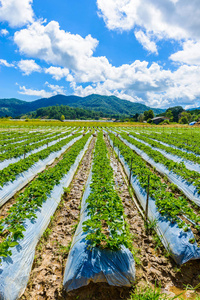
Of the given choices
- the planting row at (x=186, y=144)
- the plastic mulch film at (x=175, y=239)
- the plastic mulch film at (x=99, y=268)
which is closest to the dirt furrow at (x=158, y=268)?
the plastic mulch film at (x=175, y=239)

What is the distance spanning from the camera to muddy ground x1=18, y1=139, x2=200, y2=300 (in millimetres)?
3119

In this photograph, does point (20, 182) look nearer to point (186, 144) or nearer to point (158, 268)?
point (158, 268)

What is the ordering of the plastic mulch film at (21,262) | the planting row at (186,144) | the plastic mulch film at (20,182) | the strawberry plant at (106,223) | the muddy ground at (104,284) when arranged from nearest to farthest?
1. the plastic mulch film at (21,262)
2. the muddy ground at (104,284)
3. the strawberry plant at (106,223)
4. the plastic mulch film at (20,182)
5. the planting row at (186,144)

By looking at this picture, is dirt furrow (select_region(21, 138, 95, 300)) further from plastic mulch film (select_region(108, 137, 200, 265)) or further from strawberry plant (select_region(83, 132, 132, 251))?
plastic mulch film (select_region(108, 137, 200, 265))

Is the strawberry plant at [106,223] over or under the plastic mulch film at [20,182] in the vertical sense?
over

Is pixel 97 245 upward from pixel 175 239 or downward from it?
upward

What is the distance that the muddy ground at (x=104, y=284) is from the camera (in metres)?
3.12

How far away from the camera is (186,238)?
3.77 m

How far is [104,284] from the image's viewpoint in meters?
3.26

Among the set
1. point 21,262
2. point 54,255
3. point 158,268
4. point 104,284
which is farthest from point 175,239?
point 21,262

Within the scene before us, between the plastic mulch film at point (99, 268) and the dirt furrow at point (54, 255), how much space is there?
49cm

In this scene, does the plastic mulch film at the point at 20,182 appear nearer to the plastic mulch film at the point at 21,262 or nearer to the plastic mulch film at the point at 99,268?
the plastic mulch film at the point at 21,262

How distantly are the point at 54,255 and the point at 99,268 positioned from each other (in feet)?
5.41

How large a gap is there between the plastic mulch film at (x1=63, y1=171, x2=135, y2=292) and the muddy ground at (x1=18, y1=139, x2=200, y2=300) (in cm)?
32
